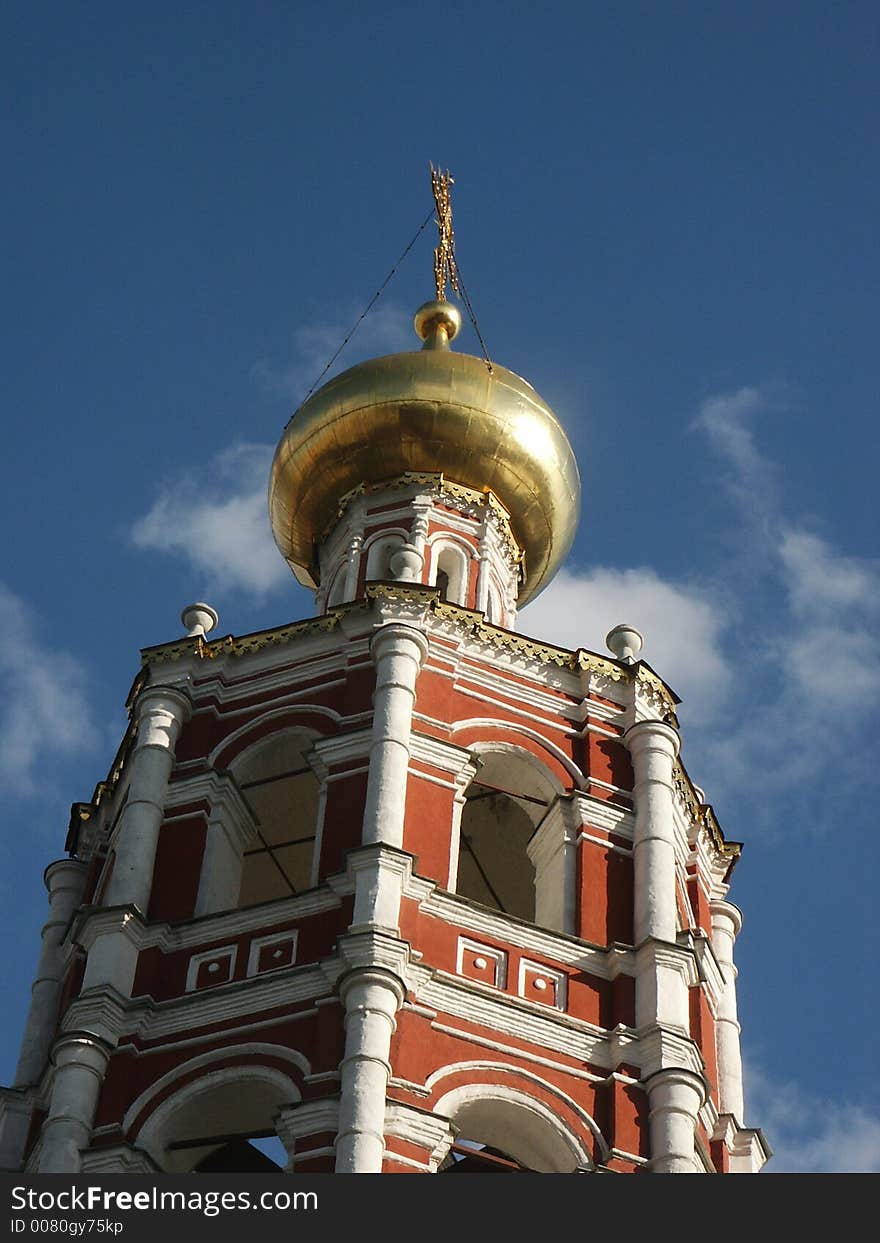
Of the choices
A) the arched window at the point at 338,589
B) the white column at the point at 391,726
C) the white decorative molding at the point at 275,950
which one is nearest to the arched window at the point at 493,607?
the arched window at the point at 338,589

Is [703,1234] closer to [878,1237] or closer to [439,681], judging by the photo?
[878,1237]

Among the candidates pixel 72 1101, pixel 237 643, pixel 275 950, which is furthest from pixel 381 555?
pixel 72 1101

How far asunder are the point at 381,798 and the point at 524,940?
174cm

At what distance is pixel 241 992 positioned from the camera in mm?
24094

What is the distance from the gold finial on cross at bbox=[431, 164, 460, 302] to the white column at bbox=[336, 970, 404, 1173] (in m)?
13.9

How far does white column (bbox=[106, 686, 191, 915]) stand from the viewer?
84.0ft

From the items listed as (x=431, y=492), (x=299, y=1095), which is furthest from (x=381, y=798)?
(x=431, y=492)

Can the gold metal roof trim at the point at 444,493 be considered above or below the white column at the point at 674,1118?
above

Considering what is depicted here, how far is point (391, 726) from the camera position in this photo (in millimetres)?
26234

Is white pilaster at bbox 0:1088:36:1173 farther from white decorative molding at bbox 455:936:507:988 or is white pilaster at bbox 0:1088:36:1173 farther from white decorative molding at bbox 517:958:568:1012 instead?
white decorative molding at bbox 517:958:568:1012

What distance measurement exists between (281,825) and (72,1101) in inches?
233

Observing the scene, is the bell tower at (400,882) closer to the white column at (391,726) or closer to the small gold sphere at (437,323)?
the white column at (391,726)

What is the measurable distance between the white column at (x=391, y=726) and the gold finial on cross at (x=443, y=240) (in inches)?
353

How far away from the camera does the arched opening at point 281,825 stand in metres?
28.0
